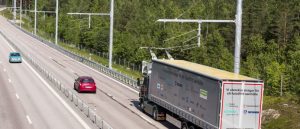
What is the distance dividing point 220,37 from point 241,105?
5898 centimetres

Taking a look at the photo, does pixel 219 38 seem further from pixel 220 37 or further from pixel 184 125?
pixel 184 125

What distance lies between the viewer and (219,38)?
261 feet

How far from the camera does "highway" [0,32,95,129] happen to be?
95.2 feet

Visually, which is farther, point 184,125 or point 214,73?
point 184,125

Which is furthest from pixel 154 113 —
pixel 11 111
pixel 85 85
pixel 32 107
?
pixel 85 85

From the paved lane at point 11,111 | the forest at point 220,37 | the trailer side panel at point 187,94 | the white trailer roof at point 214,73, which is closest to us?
the white trailer roof at point 214,73

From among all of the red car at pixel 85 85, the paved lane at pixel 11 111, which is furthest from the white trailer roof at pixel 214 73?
the red car at pixel 85 85

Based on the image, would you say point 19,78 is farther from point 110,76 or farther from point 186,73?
point 186,73

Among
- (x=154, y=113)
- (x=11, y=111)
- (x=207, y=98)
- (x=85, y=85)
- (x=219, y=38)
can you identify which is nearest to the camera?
(x=207, y=98)

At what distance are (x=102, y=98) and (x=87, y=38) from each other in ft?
220

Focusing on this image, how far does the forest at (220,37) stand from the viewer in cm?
6694

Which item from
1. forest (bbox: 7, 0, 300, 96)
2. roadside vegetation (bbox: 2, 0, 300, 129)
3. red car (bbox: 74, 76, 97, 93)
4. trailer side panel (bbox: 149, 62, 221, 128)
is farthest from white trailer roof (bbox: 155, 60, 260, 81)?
forest (bbox: 7, 0, 300, 96)

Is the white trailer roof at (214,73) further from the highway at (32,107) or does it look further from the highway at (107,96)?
the highway at (32,107)

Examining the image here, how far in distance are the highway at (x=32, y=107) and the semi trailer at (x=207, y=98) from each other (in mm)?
5036
